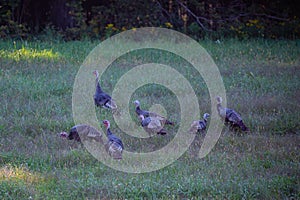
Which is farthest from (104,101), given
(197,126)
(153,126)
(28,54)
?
(28,54)

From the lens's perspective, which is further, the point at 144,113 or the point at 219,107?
the point at 219,107

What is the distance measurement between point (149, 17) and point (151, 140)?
27.8ft

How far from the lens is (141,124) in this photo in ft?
27.2

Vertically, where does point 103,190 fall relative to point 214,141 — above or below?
above

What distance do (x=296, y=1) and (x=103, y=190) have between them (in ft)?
39.8

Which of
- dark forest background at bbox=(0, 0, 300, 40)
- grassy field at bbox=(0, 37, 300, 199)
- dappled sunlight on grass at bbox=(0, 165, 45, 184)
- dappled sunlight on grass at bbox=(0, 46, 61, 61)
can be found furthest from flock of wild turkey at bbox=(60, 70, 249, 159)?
dark forest background at bbox=(0, 0, 300, 40)

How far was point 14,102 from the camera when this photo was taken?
9258 millimetres

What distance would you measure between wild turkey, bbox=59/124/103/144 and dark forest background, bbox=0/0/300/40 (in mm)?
7716

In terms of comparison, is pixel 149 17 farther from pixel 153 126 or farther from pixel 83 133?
pixel 83 133

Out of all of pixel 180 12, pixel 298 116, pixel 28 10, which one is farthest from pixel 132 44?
pixel 298 116

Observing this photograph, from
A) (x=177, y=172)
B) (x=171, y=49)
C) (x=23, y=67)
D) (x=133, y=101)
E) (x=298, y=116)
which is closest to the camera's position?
(x=177, y=172)

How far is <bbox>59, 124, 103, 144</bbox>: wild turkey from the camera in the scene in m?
7.57

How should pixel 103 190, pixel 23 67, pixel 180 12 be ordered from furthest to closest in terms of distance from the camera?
pixel 180 12, pixel 23 67, pixel 103 190

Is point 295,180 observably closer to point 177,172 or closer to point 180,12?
point 177,172
